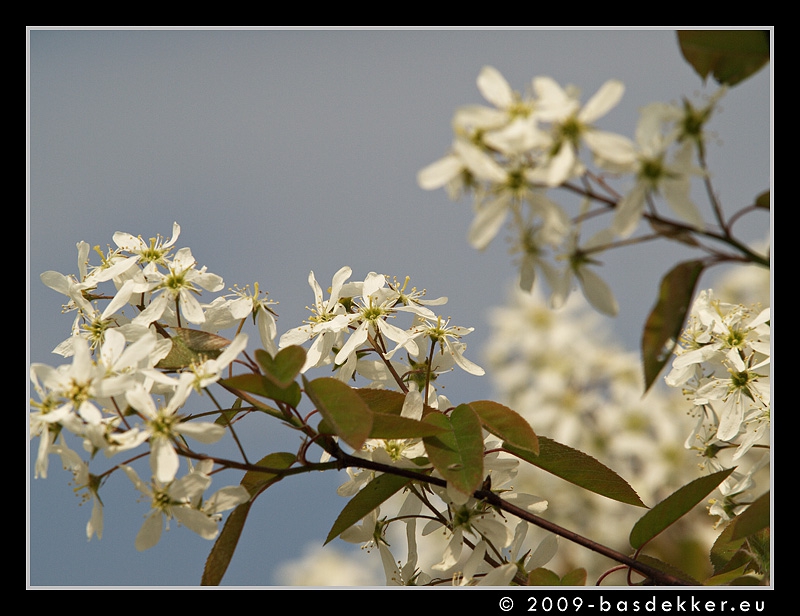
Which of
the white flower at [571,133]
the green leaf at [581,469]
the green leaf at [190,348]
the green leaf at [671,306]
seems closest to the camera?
the white flower at [571,133]

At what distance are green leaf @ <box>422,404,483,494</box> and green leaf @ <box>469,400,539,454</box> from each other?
0.05m

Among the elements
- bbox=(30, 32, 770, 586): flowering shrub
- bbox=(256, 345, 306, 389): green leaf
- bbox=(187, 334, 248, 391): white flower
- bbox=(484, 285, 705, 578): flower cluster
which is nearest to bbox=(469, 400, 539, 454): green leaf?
bbox=(30, 32, 770, 586): flowering shrub

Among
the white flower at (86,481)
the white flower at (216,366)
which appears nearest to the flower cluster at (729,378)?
the white flower at (216,366)

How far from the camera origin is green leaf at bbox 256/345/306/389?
1.44 m

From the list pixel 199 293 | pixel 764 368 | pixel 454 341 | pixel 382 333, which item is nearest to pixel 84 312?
pixel 199 293

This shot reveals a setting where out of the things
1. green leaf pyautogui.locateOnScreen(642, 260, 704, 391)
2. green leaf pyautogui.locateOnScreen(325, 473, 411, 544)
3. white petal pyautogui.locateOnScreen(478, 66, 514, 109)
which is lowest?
green leaf pyautogui.locateOnScreen(325, 473, 411, 544)

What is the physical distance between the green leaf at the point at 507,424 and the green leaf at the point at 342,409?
0.31 meters

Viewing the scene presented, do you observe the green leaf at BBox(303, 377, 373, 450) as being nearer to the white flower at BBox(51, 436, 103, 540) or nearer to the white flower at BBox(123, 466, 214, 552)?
the white flower at BBox(123, 466, 214, 552)

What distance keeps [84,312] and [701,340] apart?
5.03 feet

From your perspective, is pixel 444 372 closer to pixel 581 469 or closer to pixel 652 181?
pixel 581 469

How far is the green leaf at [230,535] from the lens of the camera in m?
1.63

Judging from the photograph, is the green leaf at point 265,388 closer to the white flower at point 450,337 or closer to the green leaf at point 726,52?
the white flower at point 450,337

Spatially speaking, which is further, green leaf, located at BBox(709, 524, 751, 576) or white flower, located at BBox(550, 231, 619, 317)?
green leaf, located at BBox(709, 524, 751, 576)

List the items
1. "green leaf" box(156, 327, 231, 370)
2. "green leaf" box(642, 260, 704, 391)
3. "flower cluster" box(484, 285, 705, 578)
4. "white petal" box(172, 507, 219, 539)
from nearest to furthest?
1. "green leaf" box(642, 260, 704, 391)
2. "white petal" box(172, 507, 219, 539)
3. "green leaf" box(156, 327, 231, 370)
4. "flower cluster" box(484, 285, 705, 578)
